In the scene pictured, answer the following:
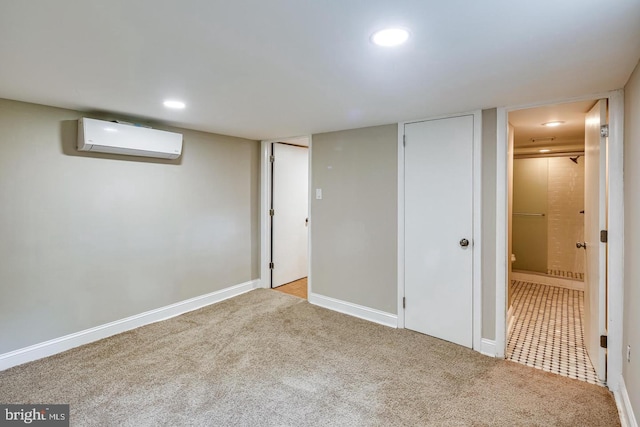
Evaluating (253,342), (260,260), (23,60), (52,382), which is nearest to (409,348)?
(253,342)

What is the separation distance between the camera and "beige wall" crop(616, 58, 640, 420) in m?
1.73

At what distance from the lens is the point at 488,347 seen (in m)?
2.73

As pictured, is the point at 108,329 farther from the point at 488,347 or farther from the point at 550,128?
the point at 550,128

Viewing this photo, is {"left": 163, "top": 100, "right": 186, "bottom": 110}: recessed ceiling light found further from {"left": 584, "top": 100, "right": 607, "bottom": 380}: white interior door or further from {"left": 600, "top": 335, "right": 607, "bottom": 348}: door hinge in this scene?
{"left": 600, "top": 335, "right": 607, "bottom": 348}: door hinge

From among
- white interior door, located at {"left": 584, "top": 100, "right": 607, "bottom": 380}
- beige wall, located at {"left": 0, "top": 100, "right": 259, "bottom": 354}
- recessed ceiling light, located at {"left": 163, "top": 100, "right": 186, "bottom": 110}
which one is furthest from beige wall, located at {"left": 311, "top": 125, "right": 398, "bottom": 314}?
recessed ceiling light, located at {"left": 163, "top": 100, "right": 186, "bottom": 110}

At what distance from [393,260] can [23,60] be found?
3.05m

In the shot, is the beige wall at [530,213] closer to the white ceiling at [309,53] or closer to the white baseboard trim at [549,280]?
the white baseboard trim at [549,280]

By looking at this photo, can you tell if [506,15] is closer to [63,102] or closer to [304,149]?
[63,102]

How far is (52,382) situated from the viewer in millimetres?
2285

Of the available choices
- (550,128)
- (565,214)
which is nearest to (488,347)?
(550,128)

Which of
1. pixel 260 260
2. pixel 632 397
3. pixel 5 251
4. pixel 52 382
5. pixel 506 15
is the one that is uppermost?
pixel 506 15

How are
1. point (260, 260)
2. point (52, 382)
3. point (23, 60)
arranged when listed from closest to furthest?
point (23, 60) → point (52, 382) → point (260, 260)

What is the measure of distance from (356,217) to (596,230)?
1985 millimetres

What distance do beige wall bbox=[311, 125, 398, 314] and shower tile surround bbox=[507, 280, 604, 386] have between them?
46.9 inches
